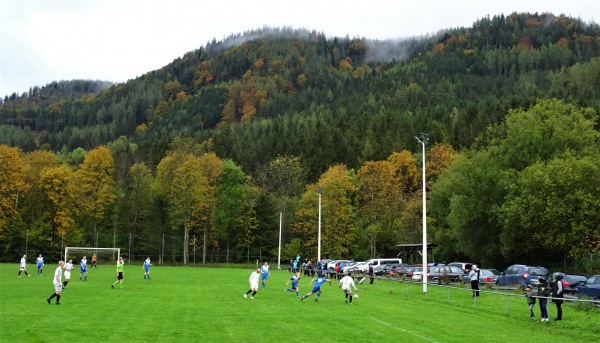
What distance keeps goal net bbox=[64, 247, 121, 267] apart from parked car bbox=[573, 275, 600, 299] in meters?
55.2

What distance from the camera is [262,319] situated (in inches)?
877

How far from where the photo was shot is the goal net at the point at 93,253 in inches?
2886

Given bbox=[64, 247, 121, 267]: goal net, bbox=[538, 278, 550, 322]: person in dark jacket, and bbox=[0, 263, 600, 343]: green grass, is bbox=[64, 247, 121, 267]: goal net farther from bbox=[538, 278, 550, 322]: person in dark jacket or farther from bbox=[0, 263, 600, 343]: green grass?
bbox=[538, 278, 550, 322]: person in dark jacket

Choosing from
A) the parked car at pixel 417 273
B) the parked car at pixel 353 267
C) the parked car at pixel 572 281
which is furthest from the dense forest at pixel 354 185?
the parked car at pixel 353 267

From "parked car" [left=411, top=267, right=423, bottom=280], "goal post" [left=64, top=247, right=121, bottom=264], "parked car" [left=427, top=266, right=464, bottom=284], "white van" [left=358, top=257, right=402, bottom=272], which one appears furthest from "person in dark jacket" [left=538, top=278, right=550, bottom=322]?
"goal post" [left=64, top=247, right=121, bottom=264]

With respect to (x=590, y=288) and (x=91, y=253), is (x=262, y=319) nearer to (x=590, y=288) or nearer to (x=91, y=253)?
(x=590, y=288)

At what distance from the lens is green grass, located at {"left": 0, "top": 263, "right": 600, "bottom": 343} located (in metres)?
18.1

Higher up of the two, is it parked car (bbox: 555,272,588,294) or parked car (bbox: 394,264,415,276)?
parked car (bbox: 555,272,588,294)

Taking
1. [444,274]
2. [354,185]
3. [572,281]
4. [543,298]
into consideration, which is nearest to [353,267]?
[444,274]

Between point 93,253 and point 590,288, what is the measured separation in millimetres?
61161

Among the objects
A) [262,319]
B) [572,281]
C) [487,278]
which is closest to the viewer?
[262,319]

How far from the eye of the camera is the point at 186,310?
24.3 metres

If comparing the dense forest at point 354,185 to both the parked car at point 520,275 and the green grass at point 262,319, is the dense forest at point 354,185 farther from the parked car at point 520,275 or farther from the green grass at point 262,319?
the green grass at point 262,319

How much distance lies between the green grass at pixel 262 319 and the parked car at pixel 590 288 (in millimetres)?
3950
